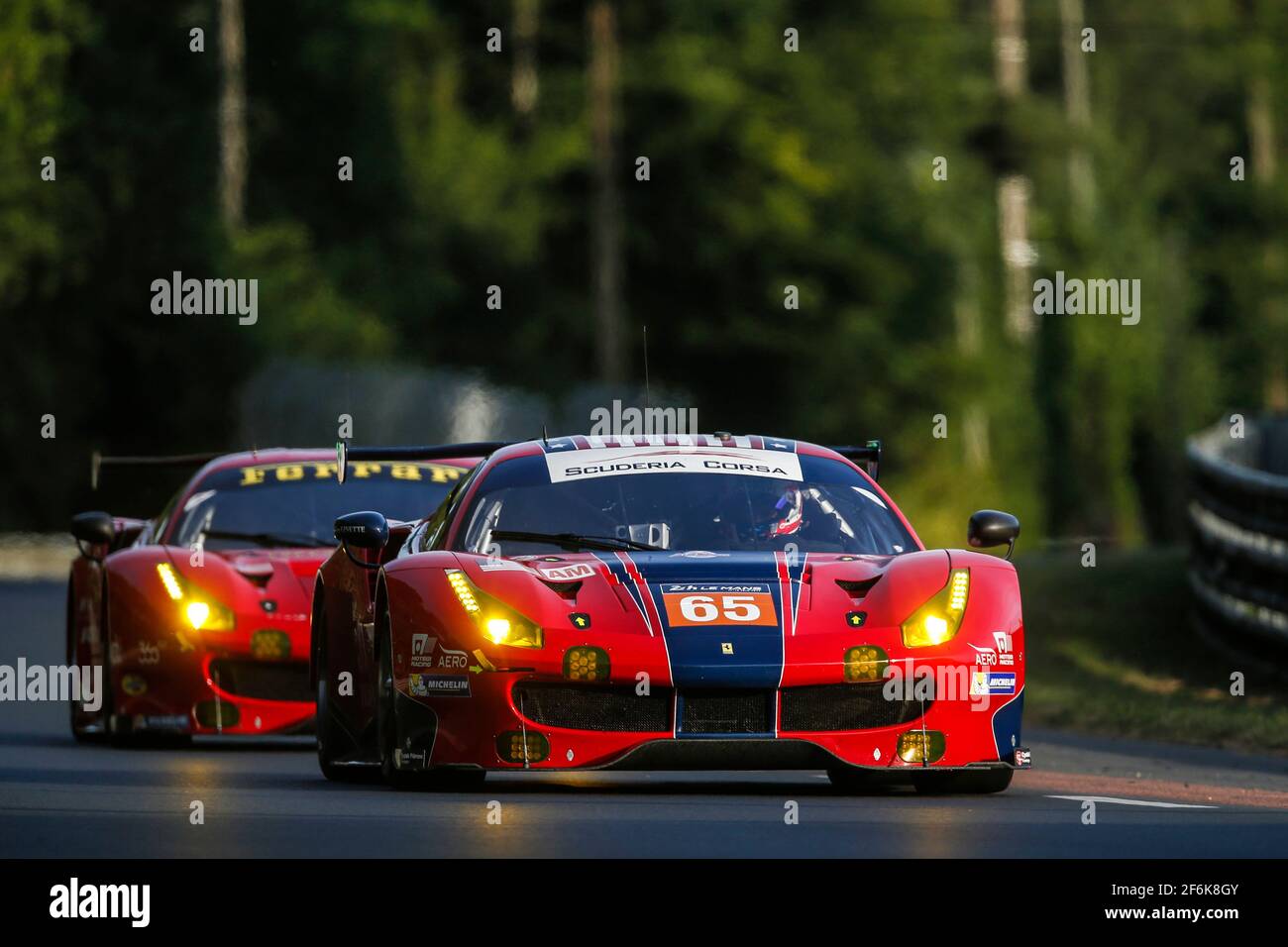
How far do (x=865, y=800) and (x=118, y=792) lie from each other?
8.75 feet

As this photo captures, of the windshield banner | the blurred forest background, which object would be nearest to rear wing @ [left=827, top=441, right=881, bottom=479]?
the windshield banner

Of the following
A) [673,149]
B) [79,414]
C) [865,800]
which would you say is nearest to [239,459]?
[865,800]

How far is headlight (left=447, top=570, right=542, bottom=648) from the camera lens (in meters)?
10.5

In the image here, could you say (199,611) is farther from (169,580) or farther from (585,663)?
→ (585,663)

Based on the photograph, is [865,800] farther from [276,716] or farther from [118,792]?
[276,716]

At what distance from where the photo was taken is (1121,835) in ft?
31.6

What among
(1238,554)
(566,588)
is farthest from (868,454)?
(1238,554)

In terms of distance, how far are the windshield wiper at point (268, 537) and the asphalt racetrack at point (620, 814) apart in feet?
6.21

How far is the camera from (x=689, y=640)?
10.4m

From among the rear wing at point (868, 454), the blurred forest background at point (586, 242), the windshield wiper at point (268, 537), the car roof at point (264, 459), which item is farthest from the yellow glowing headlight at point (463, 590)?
the blurred forest background at point (586, 242)

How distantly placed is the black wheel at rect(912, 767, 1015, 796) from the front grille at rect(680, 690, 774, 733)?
2.58 ft

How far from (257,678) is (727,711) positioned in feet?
15.8

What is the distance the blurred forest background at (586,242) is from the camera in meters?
49.9

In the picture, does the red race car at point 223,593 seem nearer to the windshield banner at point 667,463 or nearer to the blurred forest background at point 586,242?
the windshield banner at point 667,463
